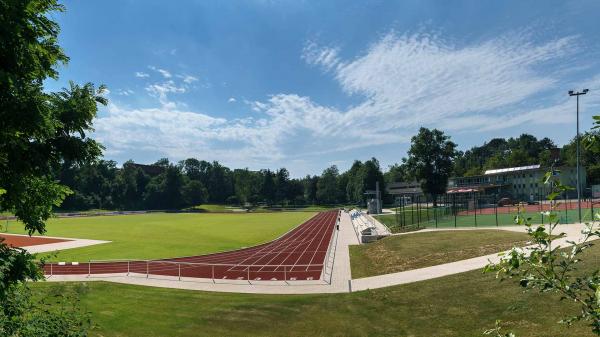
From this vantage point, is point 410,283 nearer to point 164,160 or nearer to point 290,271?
point 290,271

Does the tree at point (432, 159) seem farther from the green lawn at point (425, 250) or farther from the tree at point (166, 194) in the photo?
the tree at point (166, 194)

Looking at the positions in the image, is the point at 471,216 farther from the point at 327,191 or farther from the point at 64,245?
the point at 327,191

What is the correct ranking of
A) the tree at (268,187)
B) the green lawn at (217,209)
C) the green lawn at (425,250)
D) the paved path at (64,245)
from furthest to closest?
the tree at (268,187) → the green lawn at (217,209) → the paved path at (64,245) → the green lawn at (425,250)

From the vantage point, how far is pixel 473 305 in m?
14.0

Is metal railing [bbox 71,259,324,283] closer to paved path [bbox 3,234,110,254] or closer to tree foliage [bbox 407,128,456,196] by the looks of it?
paved path [bbox 3,234,110,254]

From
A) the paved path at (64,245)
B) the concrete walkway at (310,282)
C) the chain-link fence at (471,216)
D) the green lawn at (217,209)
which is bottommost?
the green lawn at (217,209)

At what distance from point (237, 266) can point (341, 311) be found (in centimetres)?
1050

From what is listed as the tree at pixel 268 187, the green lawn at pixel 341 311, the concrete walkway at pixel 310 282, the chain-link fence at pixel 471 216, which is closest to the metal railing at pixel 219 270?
the concrete walkway at pixel 310 282

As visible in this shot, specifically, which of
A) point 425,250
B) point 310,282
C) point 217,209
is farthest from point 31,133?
point 217,209

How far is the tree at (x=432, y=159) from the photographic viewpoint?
7662 centimetres

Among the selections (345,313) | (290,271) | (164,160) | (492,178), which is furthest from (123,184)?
(345,313)

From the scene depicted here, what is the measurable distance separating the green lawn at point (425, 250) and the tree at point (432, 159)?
160 ft

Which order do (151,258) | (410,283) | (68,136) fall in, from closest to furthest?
(68,136)
(410,283)
(151,258)

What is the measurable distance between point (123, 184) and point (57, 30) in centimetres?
13787
